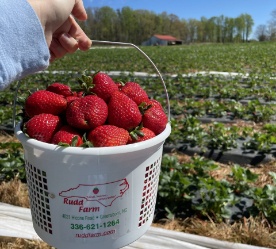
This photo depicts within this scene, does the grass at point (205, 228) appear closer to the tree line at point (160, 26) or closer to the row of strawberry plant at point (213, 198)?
the row of strawberry plant at point (213, 198)

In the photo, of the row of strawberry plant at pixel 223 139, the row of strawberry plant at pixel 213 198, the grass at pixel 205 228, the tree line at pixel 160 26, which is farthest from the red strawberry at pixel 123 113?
the tree line at pixel 160 26

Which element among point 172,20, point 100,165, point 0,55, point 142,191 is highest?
point 172,20

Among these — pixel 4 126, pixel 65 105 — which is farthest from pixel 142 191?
pixel 4 126

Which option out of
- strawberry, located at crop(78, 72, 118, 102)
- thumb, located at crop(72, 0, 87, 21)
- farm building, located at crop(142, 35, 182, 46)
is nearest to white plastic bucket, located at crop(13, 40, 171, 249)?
strawberry, located at crop(78, 72, 118, 102)

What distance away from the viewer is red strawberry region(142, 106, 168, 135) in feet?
4.73

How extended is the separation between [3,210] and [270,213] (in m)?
1.73

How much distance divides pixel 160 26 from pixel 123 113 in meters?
87.2

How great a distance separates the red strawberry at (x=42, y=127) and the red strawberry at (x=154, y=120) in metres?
0.37

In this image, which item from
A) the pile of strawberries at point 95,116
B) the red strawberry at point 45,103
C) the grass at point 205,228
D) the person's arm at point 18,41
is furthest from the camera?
the grass at point 205,228

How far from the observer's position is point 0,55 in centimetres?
104

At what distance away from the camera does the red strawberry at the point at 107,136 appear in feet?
4.13

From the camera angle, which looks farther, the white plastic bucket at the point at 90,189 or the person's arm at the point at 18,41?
the white plastic bucket at the point at 90,189

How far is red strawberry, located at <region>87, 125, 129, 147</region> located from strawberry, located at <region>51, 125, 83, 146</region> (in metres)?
0.06

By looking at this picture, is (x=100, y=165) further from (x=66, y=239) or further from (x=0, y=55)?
(x=0, y=55)
